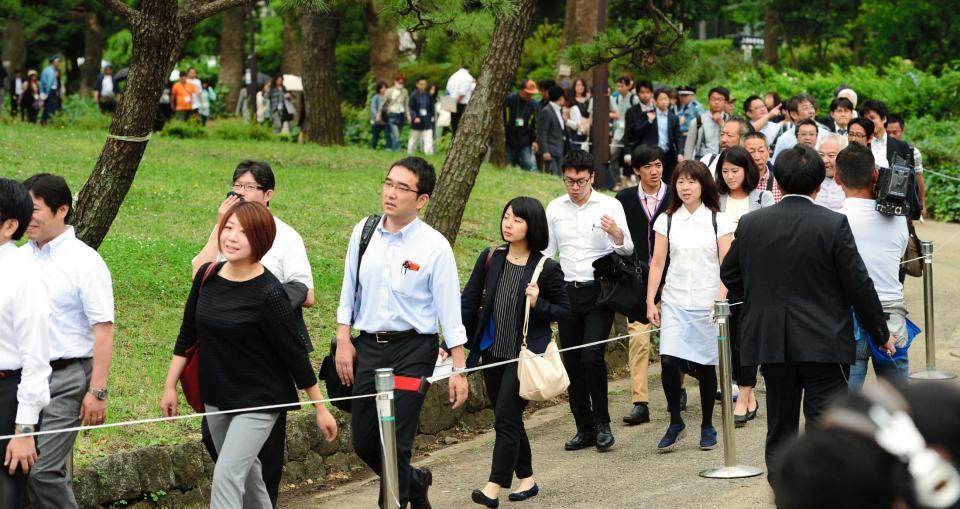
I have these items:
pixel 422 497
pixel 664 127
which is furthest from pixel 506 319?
pixel 664 127

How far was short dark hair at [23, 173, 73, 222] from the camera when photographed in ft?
18.6

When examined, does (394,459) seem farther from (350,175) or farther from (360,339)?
(350,175)

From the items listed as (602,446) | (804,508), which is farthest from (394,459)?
(804,508)

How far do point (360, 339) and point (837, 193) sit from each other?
4.81m

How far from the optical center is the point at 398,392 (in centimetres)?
615

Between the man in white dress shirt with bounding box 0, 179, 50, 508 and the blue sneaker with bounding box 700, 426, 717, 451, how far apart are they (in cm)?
441

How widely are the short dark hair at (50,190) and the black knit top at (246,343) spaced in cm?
74

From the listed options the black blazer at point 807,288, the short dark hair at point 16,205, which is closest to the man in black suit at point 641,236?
the black blazer at point 807,288

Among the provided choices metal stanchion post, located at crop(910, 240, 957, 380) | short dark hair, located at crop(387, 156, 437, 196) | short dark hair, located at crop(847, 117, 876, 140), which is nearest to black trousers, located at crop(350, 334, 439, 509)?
short dark hair, located at crop(387, 156, 437, 196)

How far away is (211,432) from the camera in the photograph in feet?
18.9

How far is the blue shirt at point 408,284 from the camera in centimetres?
618

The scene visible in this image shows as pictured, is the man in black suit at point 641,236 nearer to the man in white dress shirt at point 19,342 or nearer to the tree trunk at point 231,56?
the man in white dress shirt at point 19,342

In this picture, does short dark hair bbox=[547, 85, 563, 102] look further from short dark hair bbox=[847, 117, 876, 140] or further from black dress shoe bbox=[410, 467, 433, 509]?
black dress shoe bbox=[410, 467, 433, 509]

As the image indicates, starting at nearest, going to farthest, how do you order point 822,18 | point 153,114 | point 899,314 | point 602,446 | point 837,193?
1. point 899,314
2. point 602,446
3. point 153,114
4. point 837,193
5. point 822,18
